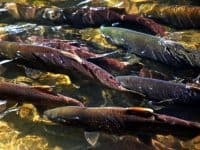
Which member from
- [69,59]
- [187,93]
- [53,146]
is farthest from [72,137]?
[187,93]

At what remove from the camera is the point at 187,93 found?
4.24 m

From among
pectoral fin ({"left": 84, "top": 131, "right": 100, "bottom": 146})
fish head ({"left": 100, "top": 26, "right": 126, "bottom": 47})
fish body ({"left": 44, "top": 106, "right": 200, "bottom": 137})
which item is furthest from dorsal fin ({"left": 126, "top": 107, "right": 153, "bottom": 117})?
fish head ({"left": 100, "top": 26, "right": 126, "bottom": 47})

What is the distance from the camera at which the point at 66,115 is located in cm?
410

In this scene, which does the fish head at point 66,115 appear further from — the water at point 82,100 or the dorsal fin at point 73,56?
the dorsal fin at point 73,56

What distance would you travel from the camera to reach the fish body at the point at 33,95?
172 inches

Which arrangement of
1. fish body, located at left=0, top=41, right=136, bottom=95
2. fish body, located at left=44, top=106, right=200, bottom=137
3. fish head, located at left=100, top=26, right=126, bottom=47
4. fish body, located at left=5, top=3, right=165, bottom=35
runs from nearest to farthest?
fish body, located at left=44, top=106, right=200, bottom=137
fish body, located at left=0, top=41, right=136, bottom=95
fish head, located at left=100, top=26, right=126, bottom=47
fish body, located at left=5, top=3, right=165, bottom=35

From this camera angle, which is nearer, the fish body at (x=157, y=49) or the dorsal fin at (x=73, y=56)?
the dorsal fin at (x=73, y=56)

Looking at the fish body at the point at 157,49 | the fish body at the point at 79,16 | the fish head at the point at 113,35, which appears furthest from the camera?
the fish body at the point at 79,16

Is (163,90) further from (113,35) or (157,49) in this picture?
(113,35)

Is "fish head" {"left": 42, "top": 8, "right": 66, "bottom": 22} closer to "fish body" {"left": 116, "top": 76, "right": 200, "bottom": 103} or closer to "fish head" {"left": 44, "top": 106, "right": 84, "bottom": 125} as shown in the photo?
"fish body" {"left": 116, "top": 76, "right": 200, "bottom": 103}

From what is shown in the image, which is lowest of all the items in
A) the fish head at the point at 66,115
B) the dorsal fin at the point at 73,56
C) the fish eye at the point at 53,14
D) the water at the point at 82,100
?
the water at the point at 82,100

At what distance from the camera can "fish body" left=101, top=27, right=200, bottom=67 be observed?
190 inches

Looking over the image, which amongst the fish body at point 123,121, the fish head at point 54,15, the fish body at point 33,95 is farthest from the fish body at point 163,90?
the fish head at point 54,15

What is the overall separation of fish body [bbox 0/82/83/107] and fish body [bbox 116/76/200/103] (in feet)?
2.13
